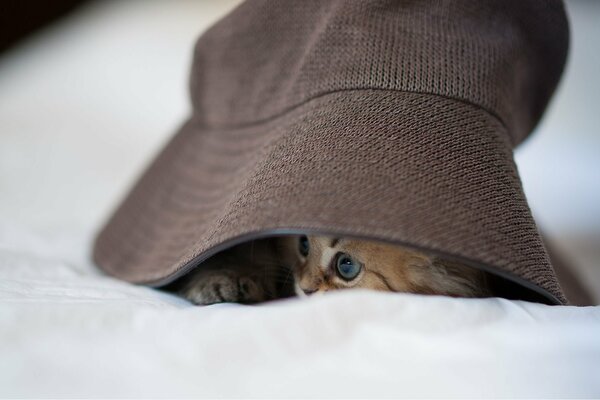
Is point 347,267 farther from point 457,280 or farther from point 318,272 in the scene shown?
point 457,280

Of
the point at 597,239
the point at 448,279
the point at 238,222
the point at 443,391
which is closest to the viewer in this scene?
the point at 443,391

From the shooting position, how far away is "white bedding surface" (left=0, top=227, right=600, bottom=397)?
2.19 ft

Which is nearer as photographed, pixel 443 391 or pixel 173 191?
pixel 443 391

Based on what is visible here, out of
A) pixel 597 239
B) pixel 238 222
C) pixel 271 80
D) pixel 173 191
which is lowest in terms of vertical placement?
pixel 597 239

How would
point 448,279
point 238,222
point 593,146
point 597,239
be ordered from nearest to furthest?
point 238,222, point 448,279, point 597,239, point 593,146

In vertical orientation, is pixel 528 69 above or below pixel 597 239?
above

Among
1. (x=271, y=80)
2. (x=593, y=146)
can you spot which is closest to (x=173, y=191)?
(x=271, y=80)

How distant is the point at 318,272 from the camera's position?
1.05m

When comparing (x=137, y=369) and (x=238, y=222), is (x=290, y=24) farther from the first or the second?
(x=137, y=369)

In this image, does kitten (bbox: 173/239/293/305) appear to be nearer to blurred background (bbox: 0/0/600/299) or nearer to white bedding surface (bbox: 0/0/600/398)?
white bedding surface (bbox: 0/0/600/398)

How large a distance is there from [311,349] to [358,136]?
309 millimetres

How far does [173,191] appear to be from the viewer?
4.21 feet

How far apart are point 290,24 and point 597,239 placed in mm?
1140

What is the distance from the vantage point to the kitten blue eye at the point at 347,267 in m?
0.99
